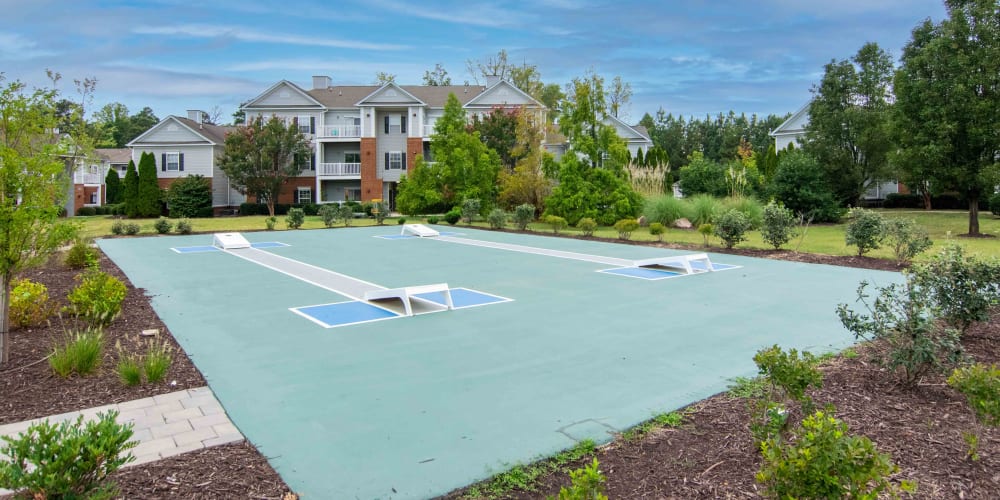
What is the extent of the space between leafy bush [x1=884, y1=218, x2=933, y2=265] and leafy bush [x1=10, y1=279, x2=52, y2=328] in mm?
13173

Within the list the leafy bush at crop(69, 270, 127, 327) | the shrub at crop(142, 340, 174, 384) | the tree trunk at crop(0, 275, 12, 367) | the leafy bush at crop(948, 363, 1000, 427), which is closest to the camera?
the leafy bush at crop(948, 363, 1000, 427)

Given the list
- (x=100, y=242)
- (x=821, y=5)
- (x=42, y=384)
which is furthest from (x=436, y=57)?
(x=42, y=384)

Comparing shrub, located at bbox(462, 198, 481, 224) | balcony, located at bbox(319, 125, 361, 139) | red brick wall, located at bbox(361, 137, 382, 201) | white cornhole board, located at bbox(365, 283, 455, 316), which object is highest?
balcony, located at bbox(319, 125, 361, 139)

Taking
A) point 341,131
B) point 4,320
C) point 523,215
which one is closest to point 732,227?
point 523,215

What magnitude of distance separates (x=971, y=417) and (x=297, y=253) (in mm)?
13284

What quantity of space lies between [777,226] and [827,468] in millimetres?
12812

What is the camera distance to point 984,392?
3371mm

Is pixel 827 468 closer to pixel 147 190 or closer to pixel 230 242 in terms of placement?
pixel 230 242

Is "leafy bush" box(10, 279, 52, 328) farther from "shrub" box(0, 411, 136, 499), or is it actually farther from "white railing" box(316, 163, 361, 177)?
"white railing" box(316, 163, 361, 177)

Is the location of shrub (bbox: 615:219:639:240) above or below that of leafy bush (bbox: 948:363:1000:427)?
above

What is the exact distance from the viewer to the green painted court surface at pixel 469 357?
12.1 feet

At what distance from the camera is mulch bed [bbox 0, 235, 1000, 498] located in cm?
314

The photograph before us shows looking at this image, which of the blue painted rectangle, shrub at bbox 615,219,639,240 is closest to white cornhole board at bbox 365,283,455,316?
the blue painted rectangle

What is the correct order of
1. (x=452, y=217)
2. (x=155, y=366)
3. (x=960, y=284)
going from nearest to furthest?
1. (x=155, y=366)
2. (x=960, y=284)
3. (x=452, y=217)
